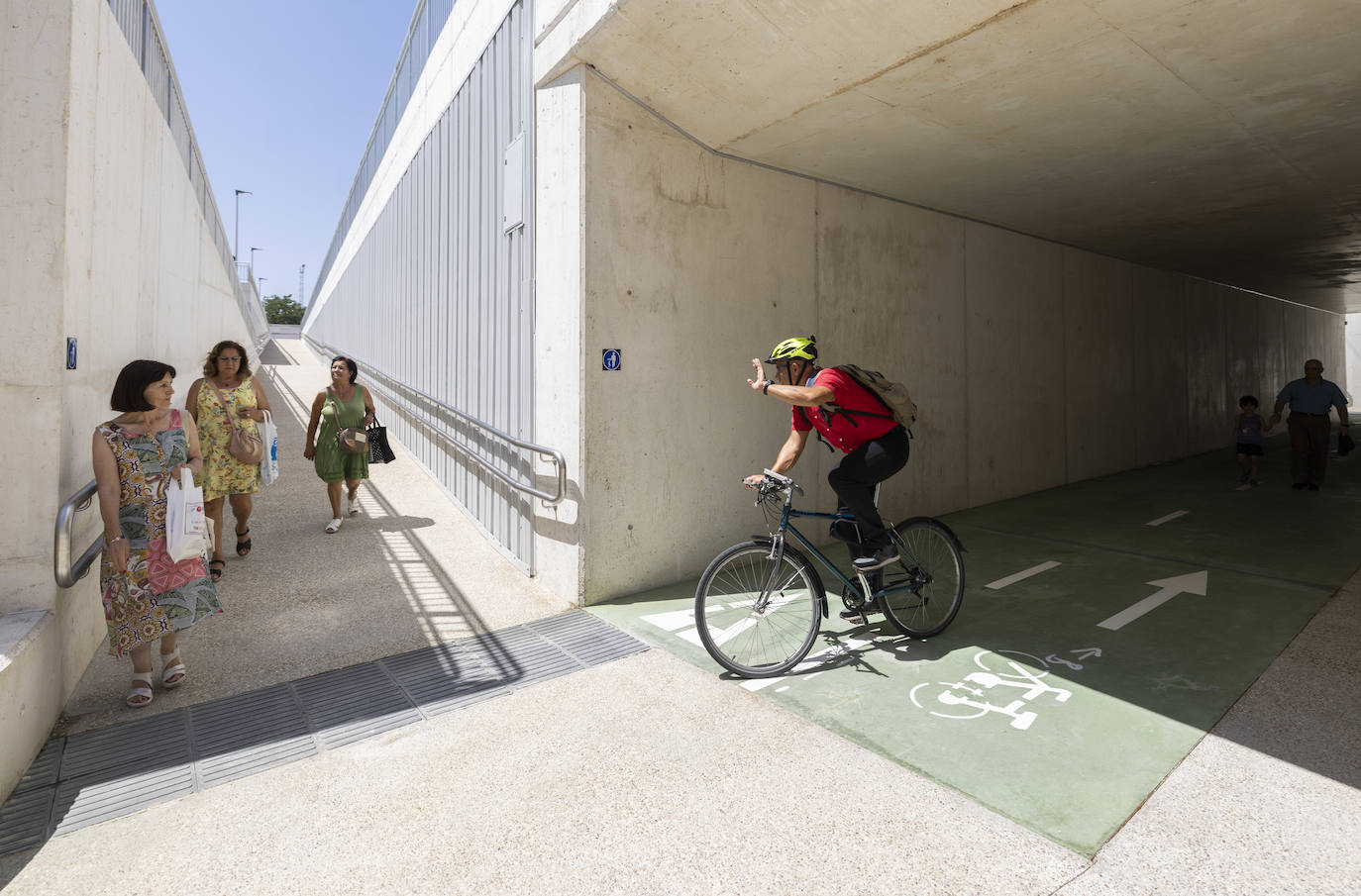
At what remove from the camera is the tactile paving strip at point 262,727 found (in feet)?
8.93

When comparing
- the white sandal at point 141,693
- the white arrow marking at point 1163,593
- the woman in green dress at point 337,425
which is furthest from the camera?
the woman in green dress at point 337,425

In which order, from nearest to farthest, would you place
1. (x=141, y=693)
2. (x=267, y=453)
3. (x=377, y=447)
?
(x=141, y=693)
(x=267, y=453)
(x=377, y=447)

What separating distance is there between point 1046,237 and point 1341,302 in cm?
1529

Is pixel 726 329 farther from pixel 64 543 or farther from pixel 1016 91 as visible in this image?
pixel 64 543

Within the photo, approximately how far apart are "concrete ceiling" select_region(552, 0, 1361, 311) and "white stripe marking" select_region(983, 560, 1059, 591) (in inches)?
142

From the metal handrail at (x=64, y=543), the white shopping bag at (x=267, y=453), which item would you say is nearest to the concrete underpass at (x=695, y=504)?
the metal handrail at (x=64, y=543)

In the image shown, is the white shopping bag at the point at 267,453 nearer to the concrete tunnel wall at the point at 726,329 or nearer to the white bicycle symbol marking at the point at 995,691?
the concrete tunnel wall at the point at 726,329

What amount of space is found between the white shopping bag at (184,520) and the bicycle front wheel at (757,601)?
2.50m

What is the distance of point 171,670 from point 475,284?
4.34 metres

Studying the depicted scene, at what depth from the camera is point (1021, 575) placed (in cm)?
565

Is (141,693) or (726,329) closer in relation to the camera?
(141,693)

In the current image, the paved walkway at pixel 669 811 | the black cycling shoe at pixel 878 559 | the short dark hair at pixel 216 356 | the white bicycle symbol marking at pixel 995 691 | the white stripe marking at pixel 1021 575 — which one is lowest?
the paved walkway at pixel 669 811

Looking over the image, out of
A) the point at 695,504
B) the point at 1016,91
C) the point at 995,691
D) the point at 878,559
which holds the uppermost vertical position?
the point at 1016,91

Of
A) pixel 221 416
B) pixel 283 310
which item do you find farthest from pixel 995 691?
pixel 283 310
